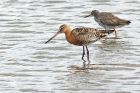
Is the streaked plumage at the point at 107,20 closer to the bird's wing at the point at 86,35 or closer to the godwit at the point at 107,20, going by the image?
the godwit at the point at 107,20

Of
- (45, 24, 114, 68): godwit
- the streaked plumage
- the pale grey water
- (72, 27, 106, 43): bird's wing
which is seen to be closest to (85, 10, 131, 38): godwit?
the streaked plumage

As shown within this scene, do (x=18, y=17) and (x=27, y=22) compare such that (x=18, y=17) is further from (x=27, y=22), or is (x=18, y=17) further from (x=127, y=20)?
(x=127, y=20)

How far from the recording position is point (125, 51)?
14695 millimetres

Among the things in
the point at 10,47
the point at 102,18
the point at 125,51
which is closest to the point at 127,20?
the point at 102,18

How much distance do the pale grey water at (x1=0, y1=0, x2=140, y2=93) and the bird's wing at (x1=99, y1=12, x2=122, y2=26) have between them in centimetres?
35

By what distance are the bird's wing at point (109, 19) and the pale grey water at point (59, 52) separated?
0.35 metres

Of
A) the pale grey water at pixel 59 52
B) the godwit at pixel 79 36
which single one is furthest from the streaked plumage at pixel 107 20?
the godwit at pixel 79 36

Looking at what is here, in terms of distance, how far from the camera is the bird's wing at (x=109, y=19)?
16953 mm

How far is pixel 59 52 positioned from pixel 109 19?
2889 millimetres

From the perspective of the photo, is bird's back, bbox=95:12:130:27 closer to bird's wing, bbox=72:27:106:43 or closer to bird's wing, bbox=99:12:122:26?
bird's wing, bbox=99:12:122:26

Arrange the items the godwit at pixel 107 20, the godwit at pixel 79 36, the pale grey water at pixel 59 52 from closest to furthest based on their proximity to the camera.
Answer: the pale grey water at pixel 59 52 → the godwit at pixel 79 36 → the godwit at pixel 107 20

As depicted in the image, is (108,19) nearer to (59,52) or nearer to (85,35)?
(85,35)

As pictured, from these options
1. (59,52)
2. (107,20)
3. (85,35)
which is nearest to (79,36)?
(85,35)

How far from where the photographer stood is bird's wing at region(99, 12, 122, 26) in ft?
55.6
